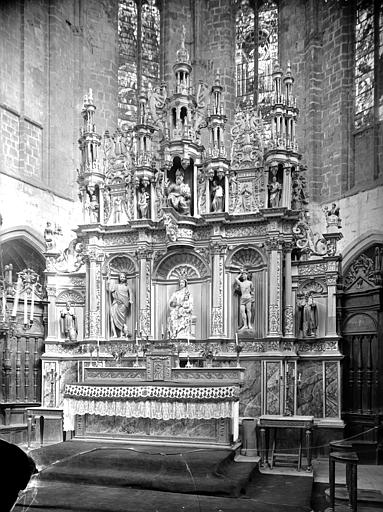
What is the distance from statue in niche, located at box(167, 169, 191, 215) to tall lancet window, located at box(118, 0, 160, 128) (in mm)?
7453

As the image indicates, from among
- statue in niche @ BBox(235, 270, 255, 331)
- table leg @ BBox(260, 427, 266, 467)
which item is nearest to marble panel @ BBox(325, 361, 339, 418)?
table leg @ BBox(260, 427, 266, 467)

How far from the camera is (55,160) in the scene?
18484mm

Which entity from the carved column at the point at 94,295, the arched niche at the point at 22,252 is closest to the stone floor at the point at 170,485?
the carved column at the point at 94,295

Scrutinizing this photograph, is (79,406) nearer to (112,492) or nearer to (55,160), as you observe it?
(112,492)

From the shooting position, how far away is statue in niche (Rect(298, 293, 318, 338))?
1293 cm

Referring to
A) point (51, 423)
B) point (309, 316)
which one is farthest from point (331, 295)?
point (51, 423)

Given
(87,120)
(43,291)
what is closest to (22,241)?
(43,291)

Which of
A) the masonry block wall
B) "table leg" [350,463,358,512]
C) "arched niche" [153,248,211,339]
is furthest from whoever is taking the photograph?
the masonry block wall

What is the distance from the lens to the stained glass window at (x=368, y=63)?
55.5ft

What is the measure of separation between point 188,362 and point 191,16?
12913mm

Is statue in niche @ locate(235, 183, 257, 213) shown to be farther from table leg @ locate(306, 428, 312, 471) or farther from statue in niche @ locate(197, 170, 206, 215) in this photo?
table leg @ locate(306, 428, 312, 471)

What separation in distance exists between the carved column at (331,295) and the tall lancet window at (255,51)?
8.42m

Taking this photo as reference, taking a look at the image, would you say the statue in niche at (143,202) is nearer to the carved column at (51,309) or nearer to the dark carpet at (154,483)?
the carved column at (51,309)

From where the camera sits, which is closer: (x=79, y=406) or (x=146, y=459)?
(x=146, y=459)
